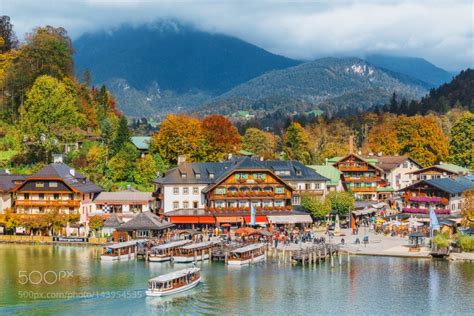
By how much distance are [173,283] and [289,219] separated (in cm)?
3517

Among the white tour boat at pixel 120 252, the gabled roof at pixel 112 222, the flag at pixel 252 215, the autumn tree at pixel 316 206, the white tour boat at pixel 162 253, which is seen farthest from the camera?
the autumn tree at pixel 316 206

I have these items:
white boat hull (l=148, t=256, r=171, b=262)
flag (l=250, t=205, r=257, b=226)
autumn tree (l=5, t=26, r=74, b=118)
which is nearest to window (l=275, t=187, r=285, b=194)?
flag (l=250, t=205, r=257, b=226)

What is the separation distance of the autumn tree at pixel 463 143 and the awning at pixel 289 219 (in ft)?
148

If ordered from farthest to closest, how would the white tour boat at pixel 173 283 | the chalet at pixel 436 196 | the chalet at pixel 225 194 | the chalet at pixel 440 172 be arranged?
the chalet at pixel 440 172 → the chalet at pixel 436 196 → the chalet at pixel 225 194 → the white tour boat at pixel 173 283

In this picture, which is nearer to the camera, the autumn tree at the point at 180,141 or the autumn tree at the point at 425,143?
the autumn tree at the point at 180,141

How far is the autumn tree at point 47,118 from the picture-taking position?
373 ft

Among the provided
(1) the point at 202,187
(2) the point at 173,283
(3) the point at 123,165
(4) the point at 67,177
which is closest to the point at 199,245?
(2) the point at 173,283

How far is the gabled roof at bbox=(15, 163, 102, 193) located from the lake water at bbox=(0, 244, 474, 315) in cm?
1731

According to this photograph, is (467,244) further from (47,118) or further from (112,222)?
(47,118)

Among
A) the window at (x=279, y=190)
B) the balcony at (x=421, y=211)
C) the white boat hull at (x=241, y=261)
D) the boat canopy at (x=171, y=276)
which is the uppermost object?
the window at (x=279, y=190)

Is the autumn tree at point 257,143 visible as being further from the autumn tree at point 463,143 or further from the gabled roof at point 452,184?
the gabled roof at point 452,184

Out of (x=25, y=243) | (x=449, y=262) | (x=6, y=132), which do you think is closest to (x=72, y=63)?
(x=6, y=132)

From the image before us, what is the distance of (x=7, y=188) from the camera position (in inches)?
3873

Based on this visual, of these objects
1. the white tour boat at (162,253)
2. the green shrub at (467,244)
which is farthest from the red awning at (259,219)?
the green shrub at (467,244)
